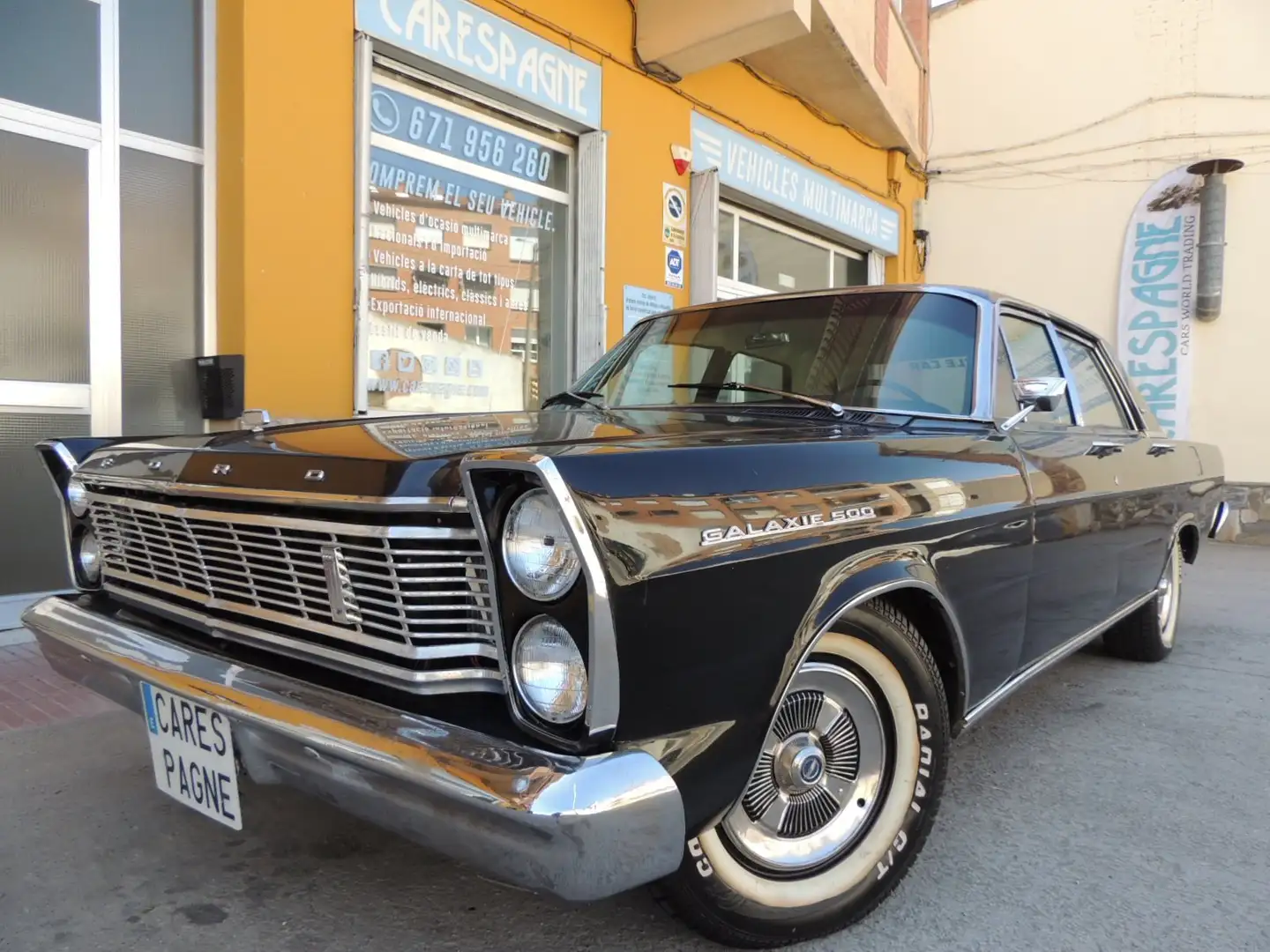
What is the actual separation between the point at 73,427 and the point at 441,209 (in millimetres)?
2649

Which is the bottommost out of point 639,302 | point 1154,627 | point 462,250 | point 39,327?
point 1154,627

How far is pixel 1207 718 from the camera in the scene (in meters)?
3.55

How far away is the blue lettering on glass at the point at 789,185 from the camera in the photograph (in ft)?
25.7

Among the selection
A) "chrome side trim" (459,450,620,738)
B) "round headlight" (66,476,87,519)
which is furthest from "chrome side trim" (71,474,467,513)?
"round headlight" (66,476,87,519)

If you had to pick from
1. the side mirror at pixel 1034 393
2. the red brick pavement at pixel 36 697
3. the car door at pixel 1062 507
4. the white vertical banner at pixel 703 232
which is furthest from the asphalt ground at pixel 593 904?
the white vertical banner at pixel 703 232

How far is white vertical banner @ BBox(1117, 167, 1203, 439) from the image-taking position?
10266mm

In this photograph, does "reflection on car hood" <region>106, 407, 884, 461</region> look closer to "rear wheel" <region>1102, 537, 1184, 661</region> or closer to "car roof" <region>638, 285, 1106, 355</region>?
"car roof" <region>638, 285, 1106, 355</region>

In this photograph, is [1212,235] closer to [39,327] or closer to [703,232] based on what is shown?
[703,232]

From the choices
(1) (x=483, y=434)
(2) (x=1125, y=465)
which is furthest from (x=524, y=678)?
(2) (x=1125, y=465)

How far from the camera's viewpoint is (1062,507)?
109 inches

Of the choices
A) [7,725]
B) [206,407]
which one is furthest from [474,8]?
[7,725]

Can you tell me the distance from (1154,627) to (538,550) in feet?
12.8

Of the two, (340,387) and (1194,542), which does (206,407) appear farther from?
(1194,542)

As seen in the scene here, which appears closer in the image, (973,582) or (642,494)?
(642,494)
